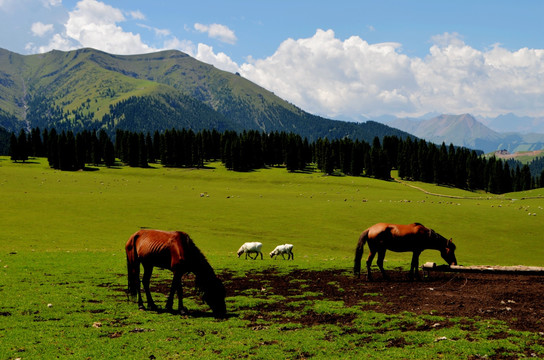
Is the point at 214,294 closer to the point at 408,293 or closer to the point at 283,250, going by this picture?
the point at 408,293

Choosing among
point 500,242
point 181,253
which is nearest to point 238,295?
point 181,253

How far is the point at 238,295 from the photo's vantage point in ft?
61.3

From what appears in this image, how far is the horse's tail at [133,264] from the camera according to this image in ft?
53.0

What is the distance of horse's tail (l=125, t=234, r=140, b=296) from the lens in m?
16.2

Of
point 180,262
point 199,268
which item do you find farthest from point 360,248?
point 180,262

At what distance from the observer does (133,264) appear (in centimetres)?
1622

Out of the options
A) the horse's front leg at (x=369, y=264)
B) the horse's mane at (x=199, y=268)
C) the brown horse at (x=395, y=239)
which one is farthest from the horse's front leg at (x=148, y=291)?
the horse's front leg at (x=369, y=264)

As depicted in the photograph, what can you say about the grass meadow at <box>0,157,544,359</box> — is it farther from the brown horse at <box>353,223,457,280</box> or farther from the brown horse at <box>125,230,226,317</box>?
the brown horse at <box>353,223,457,280</box>

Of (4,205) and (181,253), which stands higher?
(181,253)

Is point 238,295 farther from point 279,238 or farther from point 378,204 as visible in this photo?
point 378,204

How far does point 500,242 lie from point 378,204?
26105 millimetres

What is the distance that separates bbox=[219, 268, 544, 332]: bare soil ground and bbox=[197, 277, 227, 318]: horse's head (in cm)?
146

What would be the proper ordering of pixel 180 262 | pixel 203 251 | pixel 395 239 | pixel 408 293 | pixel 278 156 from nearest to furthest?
pixel 180 262 < pixel 408 293 < pixel 395 239 < pixel 203 251 < pixel 278 156

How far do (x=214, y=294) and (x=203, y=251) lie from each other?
2193 centimetres
